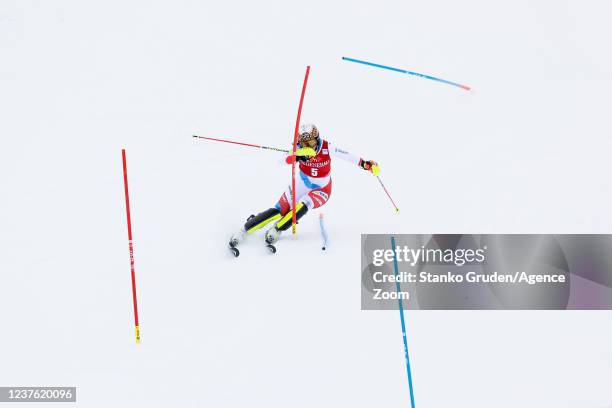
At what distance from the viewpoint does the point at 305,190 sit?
27.4ft

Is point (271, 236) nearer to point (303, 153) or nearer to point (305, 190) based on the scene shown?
point (305, 190)

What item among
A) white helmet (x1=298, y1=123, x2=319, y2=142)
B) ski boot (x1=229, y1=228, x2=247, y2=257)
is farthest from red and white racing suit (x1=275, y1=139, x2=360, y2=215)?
ski boot (x1=229, y1=228, x2=247, y2=257)

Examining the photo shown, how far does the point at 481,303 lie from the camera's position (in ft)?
25.4

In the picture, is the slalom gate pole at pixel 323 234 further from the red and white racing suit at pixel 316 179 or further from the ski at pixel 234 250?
the ski at pixel 234 250

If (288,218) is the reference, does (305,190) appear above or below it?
above

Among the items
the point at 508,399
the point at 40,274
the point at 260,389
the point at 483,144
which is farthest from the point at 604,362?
the point at 40,274

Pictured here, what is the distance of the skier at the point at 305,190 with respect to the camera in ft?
26.6

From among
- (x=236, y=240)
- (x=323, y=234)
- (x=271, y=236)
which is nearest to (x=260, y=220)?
(x=271, y=236)

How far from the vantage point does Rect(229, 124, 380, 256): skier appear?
8.11 m

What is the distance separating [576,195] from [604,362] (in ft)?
8.66

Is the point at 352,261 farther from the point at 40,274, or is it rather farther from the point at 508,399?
the point at 40,274

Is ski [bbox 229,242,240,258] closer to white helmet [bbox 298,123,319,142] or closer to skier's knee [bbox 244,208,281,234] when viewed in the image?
skier's knee [bbox 244,208,281,234]

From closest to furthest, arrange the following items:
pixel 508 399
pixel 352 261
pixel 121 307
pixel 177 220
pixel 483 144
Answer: pixel 508 399
pixel 121 307
pixel 352 261
pixel 177 220
pixel 483 144

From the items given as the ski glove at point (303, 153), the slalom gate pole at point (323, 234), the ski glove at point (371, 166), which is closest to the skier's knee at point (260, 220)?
the slalom gate pole at point (323, 234)
